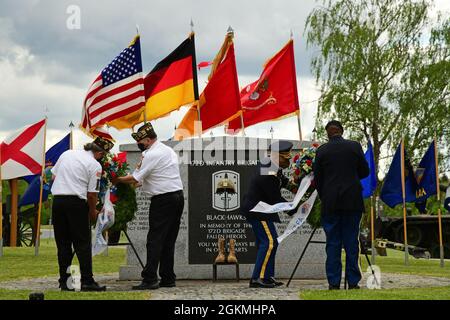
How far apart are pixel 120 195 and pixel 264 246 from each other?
2395mm

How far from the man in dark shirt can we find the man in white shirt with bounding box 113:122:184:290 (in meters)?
1.72

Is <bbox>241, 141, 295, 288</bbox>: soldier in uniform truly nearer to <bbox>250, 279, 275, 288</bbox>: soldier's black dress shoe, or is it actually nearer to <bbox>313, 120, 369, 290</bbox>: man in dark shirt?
<bbox>250, 279, 275, 288</bbox>: soldier's black dress shoe

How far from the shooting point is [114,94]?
48.9 feet

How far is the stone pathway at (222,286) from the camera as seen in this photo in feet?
30.2

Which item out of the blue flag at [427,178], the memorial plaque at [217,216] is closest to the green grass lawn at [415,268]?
the blue flag at [427,178]

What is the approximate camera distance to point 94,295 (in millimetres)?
9078

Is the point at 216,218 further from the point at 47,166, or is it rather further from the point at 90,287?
the point at 47,166

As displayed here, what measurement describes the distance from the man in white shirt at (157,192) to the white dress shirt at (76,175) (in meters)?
0.46

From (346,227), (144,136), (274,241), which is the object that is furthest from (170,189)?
(346,227)

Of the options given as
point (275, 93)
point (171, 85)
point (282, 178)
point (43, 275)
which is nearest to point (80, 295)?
point (282, 178)

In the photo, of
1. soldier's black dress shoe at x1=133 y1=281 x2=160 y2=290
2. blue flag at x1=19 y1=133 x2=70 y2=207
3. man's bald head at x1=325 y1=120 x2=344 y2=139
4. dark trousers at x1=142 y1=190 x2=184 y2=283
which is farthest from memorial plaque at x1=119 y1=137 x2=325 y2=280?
blue flag at x1=19 y1=133 x2=70 y2=207

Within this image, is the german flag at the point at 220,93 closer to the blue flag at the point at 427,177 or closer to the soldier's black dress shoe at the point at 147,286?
the blue flag at the point at 427,177
